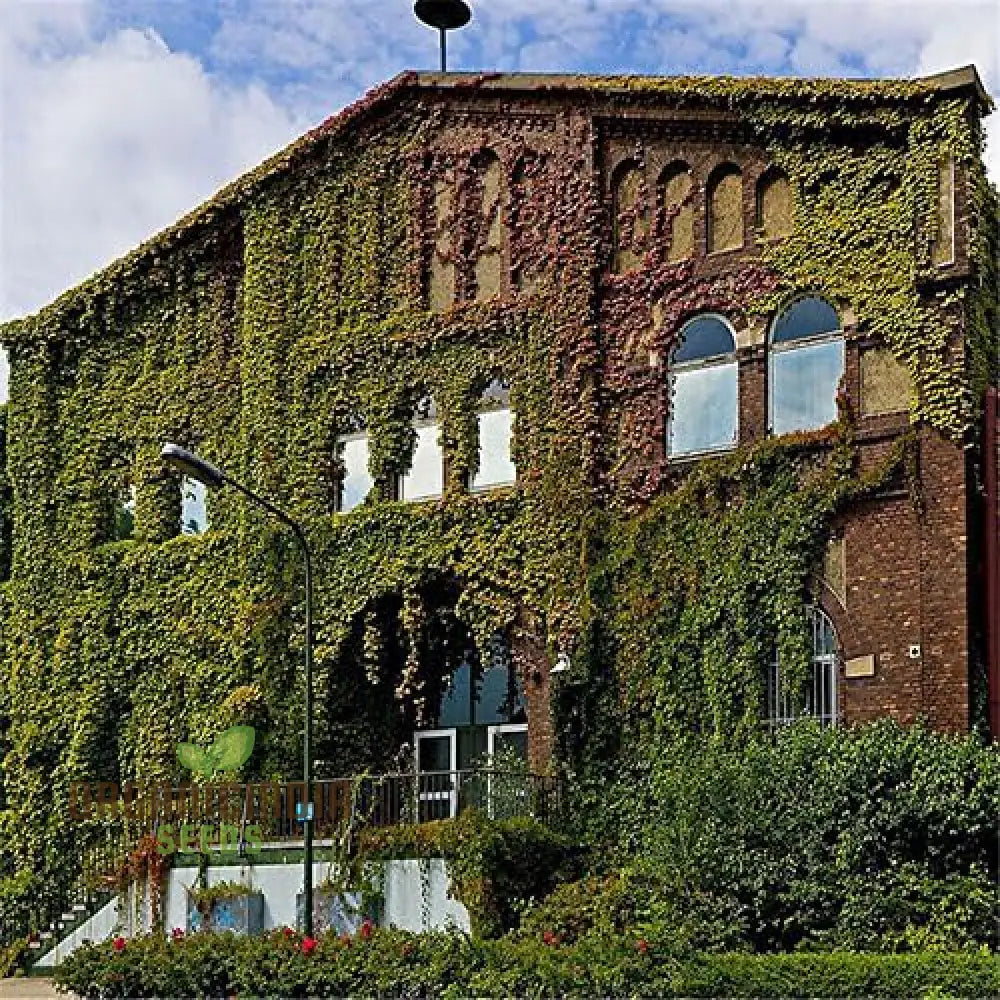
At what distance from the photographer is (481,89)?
114 feet

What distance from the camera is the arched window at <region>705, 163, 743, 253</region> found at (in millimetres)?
31359

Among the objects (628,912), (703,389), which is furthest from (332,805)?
(703,389)

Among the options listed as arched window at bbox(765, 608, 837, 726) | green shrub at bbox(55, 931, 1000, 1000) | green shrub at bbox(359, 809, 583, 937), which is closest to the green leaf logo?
green shrub at bbox(359, 809, 583, 937)

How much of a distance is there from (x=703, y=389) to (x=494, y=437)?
13.2 ft

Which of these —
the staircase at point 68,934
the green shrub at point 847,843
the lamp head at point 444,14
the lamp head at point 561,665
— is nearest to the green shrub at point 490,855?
the green shrub at point 847,843

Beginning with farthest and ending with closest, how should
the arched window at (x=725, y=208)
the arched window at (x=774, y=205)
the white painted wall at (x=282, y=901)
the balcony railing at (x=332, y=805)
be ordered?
1. the arched window at (x=725, y=208)
2. the arched window at (x=774, y=205)
3. the balcony railing at (x=332, y=805)
4. the white painted wall at (x=282, y=901)

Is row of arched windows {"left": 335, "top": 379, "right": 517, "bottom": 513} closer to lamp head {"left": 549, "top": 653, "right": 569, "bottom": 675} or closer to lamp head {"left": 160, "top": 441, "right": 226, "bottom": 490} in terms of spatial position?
lamp head {"left": 549, "top": 653, "right": 569, "bottom": 675}

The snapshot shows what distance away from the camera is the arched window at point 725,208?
31.4m

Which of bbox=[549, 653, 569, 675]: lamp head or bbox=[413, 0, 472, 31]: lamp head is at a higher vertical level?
bbox=[413, 0, 472, 31]: lamp head

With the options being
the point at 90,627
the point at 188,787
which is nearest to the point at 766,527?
the point at 188,787

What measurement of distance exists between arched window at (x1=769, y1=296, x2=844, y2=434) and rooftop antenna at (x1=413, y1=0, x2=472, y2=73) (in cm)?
967

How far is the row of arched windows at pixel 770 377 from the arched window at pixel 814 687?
3194 mm

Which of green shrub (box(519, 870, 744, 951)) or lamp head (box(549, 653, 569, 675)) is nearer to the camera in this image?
green shrub (box(519, 870, 744, 951))

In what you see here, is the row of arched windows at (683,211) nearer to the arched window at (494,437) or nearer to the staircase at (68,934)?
the arched window at (494,437)
